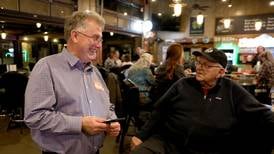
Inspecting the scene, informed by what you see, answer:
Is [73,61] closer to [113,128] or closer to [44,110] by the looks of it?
[44,110]

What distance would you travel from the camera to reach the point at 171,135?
7.04ft

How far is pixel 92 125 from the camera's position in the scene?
55.9 inches

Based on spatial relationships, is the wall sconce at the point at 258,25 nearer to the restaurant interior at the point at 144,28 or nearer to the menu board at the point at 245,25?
the restaurant interior at the point at 144,28

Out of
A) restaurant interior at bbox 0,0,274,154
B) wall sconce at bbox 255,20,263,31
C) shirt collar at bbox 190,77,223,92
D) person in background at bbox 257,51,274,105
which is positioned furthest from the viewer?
wall sconce at bbox 255,20,263,31

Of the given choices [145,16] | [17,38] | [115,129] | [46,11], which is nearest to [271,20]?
[145,16]

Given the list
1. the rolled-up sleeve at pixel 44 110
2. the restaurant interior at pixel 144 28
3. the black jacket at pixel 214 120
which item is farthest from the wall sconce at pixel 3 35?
the rolled-up sleeve at pixel 44 110

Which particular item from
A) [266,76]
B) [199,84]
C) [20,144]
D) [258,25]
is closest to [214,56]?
[199,84]

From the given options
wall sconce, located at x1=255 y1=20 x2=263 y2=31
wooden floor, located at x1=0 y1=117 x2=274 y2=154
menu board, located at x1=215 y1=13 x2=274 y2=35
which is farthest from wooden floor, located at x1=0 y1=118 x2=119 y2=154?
menu board, located at x1=215 y1=13 x2=274 y2=35

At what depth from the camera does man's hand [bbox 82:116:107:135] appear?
1.42 metres

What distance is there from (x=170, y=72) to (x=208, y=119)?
6.26 ft

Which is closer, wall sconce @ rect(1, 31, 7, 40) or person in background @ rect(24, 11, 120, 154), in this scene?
person in background @ rect(24, 11, 120, 154)

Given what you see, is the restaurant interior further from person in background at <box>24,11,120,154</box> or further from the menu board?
person in background at <box>24,11,120,154</box>

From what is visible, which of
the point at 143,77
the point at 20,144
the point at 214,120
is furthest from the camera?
the point at 143,77

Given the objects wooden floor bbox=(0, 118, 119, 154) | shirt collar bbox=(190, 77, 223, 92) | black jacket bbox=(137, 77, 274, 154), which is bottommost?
wooden floor bbox=(0, 118, 119, 154)
